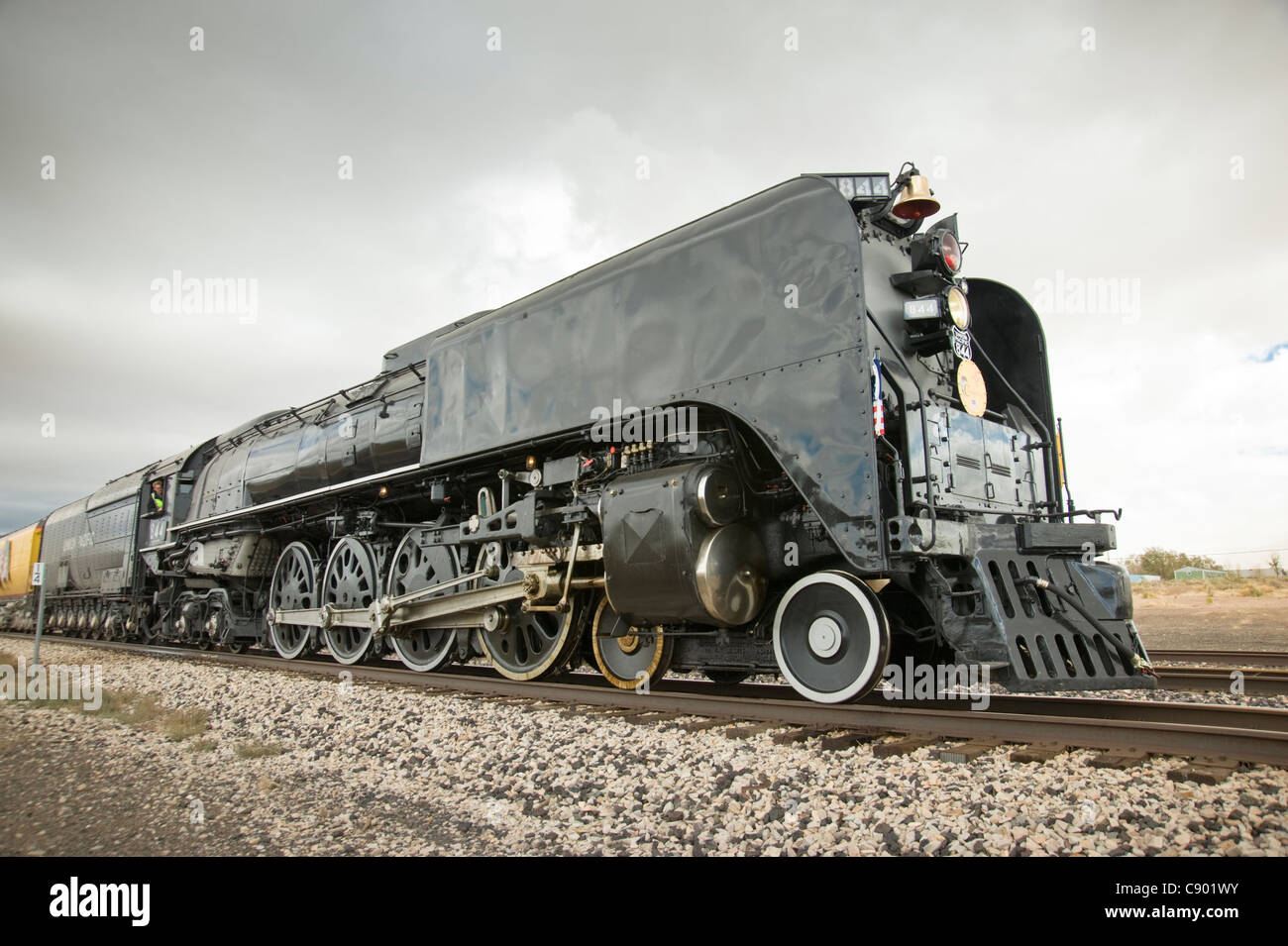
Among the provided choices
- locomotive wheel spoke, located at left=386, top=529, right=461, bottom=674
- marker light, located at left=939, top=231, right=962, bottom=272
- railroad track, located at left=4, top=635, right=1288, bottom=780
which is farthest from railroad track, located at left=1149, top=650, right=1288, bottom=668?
locomotive wheel spoke, located at left=386, top=529, right=461, bottom=674

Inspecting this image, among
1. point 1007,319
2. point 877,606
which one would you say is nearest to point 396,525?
point 877,606

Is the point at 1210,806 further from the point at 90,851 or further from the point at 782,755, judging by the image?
the point at 90,851

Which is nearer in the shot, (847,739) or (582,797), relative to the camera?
(582,797)

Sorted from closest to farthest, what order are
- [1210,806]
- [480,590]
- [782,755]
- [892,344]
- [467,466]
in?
1. [1210,806]
2. [782,755]
3. [892,344]
4. [480,590]
5. [467,466]

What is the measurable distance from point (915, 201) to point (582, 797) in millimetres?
4487

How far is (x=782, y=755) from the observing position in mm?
3713

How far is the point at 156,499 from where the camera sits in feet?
46.2

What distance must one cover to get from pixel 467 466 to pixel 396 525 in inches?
67.6

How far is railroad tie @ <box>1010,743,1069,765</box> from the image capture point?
134 inches

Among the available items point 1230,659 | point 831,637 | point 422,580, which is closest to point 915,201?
point 831,637

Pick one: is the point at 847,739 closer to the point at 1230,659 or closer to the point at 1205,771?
the point at 1205,771

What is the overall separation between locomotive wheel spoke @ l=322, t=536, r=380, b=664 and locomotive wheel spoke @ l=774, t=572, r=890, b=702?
5574 millimetres

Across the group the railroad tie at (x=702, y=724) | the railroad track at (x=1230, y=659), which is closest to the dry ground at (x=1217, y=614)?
the railroad track at (x=1230, y=659)

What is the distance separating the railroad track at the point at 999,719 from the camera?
3295 mm
